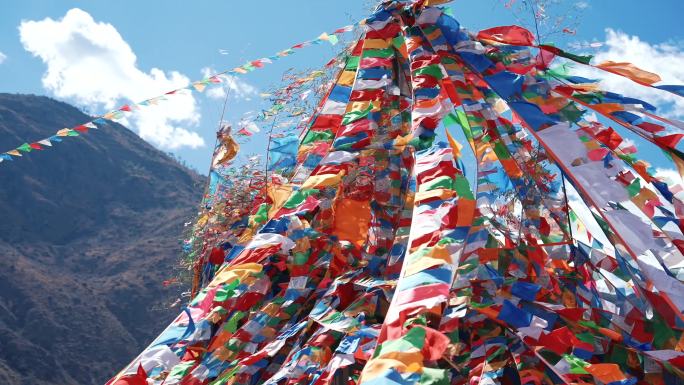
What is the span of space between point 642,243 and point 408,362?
1.34 m

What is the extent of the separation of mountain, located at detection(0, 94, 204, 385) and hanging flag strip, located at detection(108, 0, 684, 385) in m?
29.3

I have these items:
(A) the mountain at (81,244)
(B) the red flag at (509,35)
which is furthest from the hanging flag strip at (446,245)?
(A) the mountain at (81,244)

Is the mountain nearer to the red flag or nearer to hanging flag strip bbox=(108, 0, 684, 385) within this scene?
hanging flag strip bbox=(108, 0, 684, 385)

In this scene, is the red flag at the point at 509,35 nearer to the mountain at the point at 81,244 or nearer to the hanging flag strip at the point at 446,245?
the hanging flag strip at the point at 446,245

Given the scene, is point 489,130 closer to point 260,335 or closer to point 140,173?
point 260,335

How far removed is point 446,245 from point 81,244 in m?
67.9

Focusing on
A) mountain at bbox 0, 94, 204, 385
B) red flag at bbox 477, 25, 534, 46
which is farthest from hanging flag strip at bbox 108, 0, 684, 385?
mountain at bbox 0, 94, 204, 385

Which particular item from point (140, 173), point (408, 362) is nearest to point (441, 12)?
point (408, 362)

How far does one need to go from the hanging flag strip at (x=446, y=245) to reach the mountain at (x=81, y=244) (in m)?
29.3

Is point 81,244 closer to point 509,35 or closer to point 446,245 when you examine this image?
point 509,35

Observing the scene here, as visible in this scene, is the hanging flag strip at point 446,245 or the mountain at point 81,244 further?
the mountain at point 81,244

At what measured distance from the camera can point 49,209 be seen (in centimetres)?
6894

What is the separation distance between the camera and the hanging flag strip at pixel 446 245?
10.8ft

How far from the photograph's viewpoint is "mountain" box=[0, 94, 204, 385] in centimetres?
4581
